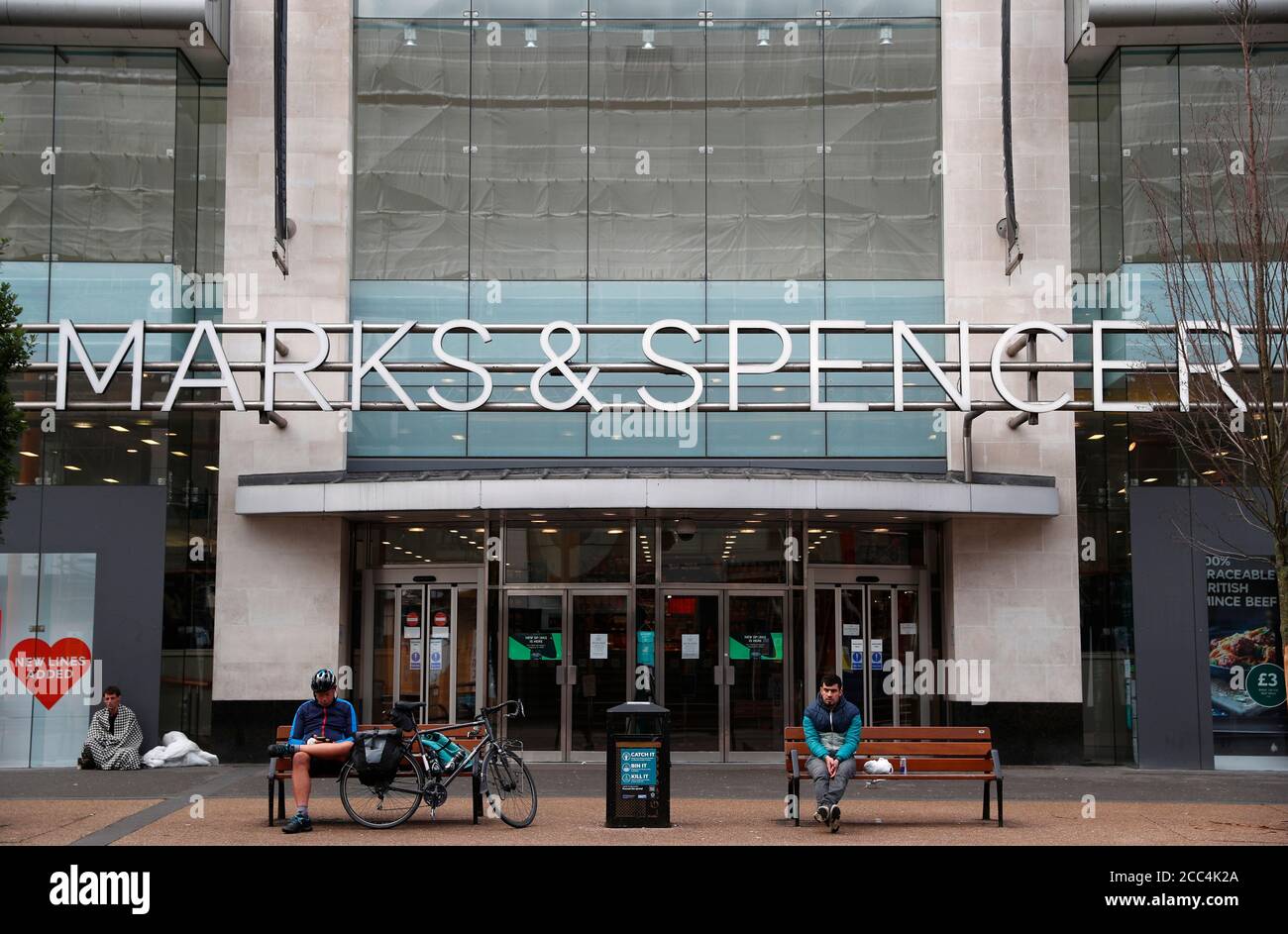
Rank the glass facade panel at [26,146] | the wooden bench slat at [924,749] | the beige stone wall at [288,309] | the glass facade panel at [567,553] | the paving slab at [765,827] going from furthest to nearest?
the glass facade panel at [567,553], the glass facade panel at [26,146], the beige stone wall at [288,309], the wooden bench slat at [924,749], the paving slab at [765,827]

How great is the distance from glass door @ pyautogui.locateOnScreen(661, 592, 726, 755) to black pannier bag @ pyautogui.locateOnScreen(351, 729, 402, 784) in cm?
752

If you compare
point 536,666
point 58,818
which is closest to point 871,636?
point 536,666

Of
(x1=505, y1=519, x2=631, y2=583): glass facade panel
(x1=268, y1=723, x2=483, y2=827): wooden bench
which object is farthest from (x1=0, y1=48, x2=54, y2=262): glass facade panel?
(x1=268, y1=723, x2=483, y2=827): wooden bench

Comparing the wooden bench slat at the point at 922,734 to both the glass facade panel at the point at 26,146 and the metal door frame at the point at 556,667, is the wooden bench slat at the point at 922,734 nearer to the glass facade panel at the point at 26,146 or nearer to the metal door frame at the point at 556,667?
the metal door frame at the point at 556,667

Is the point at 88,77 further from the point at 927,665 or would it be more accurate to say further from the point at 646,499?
the point at 927,665

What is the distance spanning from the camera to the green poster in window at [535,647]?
19.1 m

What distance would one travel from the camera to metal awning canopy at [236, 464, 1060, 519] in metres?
17.1

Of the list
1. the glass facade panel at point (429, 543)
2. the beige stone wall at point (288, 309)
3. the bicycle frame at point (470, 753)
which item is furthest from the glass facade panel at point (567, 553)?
the bicycle frame at point (470, 753)

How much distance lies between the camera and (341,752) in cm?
1230

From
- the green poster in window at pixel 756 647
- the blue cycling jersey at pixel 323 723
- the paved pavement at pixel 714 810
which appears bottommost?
the paved pavement at pixel 714 810

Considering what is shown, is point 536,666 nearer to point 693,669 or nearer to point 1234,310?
point 693,669

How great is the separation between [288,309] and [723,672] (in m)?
7.81

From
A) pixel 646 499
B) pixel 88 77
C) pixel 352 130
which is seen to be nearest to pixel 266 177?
pixel 352 130

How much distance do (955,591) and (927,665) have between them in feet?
4.22
